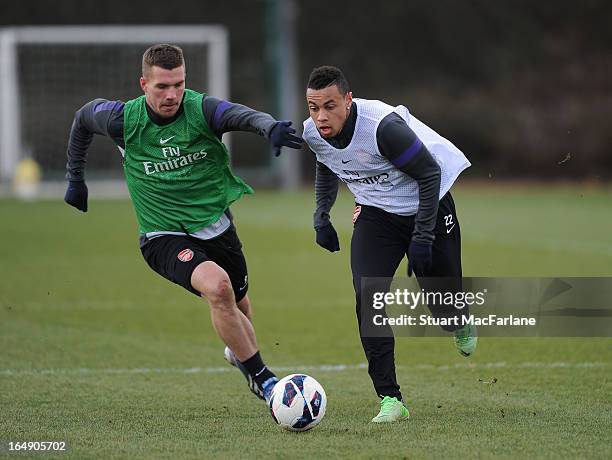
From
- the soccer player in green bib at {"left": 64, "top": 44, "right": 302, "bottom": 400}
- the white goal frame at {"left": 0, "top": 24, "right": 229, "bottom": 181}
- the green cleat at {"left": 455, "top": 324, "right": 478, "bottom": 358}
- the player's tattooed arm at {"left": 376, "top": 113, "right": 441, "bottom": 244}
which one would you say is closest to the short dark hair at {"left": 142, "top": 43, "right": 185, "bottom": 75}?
the soccer player in green bib at {"left": 64, "top": 44, "right": 302, "bottom": 400}

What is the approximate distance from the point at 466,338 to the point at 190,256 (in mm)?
2090

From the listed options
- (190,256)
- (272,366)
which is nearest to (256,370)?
(190,256)

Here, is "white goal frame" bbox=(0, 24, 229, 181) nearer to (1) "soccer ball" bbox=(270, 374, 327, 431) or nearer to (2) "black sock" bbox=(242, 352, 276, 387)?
(2) "black sock" bbox=(242, 352, 276, 387)

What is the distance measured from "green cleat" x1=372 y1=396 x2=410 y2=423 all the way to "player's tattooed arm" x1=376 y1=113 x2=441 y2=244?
2.97 ft

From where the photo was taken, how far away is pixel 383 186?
6.99 meters

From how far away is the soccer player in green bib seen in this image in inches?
263

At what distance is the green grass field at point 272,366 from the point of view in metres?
6.05

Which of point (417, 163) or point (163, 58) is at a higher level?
point (163, 58)

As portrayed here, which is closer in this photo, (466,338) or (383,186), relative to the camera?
(383,186)

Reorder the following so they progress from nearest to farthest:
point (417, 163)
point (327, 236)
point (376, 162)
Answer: point (417, 163), point (376, 162), point (327, 236)

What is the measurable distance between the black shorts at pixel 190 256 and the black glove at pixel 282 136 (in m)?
0.98

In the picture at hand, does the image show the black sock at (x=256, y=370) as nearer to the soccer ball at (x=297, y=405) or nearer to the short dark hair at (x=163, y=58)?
the soccer ball at (x=297, y=405)

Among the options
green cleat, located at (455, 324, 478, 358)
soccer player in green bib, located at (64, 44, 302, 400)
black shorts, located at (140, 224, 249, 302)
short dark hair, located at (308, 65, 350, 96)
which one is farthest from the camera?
green cleat, located at (455, 324, 478, 358)

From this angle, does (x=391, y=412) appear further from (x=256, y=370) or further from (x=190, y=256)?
(x=190, y=256)
